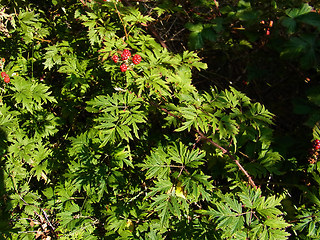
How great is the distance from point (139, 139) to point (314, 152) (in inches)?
64.9

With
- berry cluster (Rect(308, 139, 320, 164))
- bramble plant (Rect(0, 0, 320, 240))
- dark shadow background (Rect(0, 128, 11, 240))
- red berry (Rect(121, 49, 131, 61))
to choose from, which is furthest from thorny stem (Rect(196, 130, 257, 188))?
dark shadow background (Rect(0, 128, 11, 240))

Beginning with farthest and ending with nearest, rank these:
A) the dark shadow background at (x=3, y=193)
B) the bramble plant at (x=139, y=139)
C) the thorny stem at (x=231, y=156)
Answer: the dark shadow background at (x=3, y=193), the thorny stem at (x=231, y=156), the bramble plant at (x=139, y=139)

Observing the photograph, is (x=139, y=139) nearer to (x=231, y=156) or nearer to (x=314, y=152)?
(x=231, y=156)

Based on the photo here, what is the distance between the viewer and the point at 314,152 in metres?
2.58

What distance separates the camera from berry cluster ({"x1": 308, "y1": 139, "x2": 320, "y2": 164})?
2537 millimetres

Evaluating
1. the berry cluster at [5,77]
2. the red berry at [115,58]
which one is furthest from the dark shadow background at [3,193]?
the red berry at [115,58]

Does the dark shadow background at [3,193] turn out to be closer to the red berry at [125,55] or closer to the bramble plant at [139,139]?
the bramble plant at [139,139]

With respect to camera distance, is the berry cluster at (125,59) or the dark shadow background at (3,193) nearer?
the berry cluster at (125,59)

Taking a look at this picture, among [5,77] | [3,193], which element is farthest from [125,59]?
[3,193]

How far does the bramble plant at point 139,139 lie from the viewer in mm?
2141

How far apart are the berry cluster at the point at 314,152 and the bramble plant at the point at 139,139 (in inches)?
0.5

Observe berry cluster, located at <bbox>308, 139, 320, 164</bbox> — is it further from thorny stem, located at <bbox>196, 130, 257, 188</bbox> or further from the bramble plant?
thorny stem, located at <bbox>196, 130, 257, 188</bbox>

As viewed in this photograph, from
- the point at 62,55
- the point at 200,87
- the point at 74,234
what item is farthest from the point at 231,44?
the point at 74,234

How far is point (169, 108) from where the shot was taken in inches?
A: 87.7
